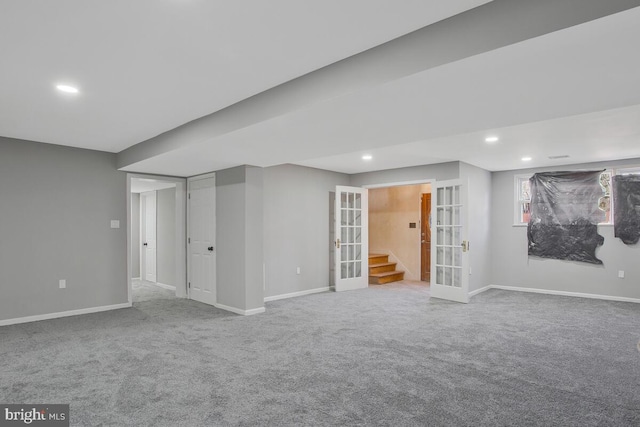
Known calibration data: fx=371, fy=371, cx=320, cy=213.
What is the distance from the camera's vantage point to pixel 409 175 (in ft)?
22.9

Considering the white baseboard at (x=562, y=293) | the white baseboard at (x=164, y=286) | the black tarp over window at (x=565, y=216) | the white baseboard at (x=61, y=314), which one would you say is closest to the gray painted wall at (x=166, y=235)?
the white baseboard at (x=164, y=286)

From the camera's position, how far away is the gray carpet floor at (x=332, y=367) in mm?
2480

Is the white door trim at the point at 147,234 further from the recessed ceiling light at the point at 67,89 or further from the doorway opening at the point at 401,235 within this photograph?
the recessed ceiling light at the point at 67,89

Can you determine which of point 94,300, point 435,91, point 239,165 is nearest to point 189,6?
point 435,91

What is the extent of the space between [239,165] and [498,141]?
3.49 meters

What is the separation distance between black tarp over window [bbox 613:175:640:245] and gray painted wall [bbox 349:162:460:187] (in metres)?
2.58

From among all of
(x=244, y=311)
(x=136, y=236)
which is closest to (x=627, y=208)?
(x=244, y=311)

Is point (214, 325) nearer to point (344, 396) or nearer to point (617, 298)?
point (344, 396)

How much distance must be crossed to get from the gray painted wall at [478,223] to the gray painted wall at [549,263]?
0.65 feet

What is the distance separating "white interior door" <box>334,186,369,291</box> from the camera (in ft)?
23.2

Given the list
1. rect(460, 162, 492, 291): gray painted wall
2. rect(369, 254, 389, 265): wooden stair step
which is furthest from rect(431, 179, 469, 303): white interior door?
rect(369, 254, 389, 265): wooden stair step

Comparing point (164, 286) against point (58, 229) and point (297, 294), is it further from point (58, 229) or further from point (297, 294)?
point (297, 294)

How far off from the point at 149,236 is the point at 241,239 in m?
4.05

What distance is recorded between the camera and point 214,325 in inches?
180
